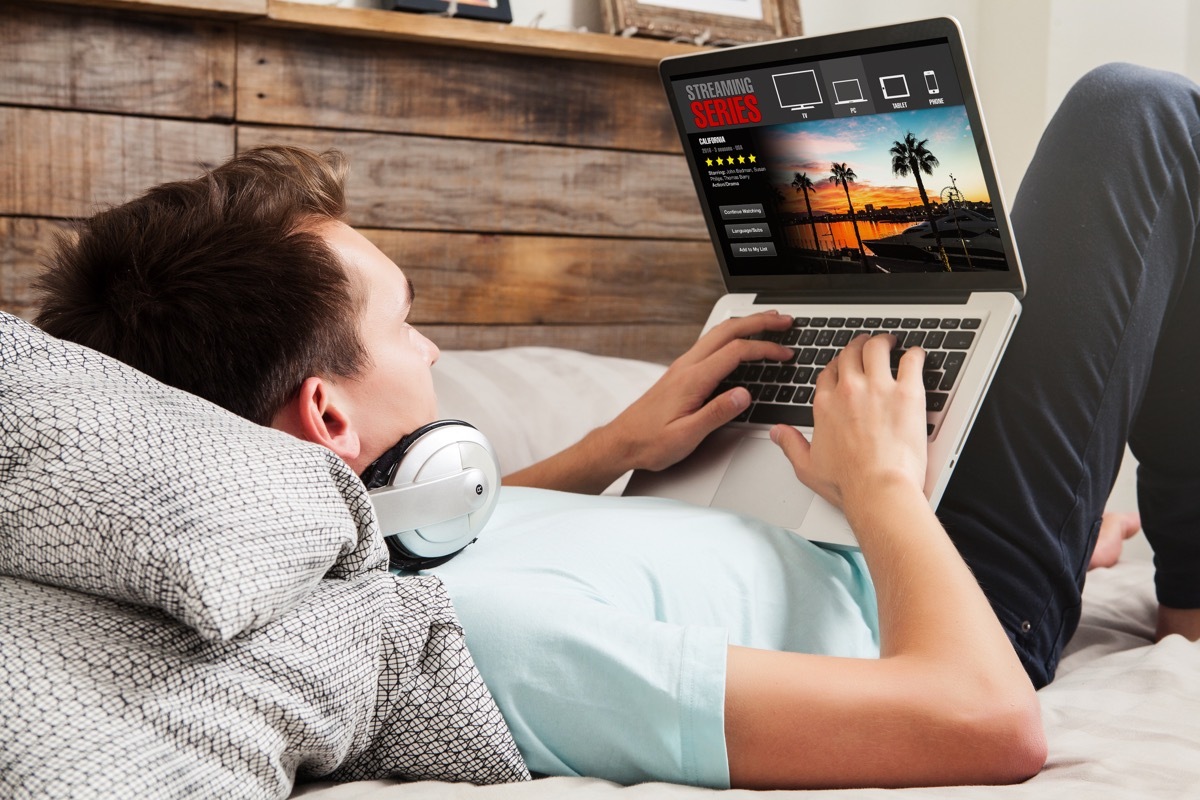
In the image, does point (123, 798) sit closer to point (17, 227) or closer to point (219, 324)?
point (219, 324)

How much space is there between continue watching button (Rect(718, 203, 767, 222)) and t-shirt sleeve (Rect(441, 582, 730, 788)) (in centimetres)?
59

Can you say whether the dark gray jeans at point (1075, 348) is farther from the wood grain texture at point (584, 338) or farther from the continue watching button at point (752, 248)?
the wood grain texture at point (584, 338)

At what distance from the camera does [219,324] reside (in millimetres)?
809

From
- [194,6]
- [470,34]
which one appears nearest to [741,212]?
[470,34]

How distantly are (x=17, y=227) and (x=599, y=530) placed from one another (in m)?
1.13

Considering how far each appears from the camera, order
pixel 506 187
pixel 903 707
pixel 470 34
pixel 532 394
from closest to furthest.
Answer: pixel 903 707 < pixel 532 394 < pixel 470 34 < pixel 506 187

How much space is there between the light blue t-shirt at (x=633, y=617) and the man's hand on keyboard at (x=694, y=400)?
130 mm

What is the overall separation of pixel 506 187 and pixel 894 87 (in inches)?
38.9

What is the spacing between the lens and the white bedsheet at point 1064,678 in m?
0.67

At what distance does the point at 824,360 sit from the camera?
1120 millimetres

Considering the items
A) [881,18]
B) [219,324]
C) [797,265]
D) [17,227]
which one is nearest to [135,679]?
[219,324]

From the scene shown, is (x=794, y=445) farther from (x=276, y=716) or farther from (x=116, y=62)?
(x=116, y=62)

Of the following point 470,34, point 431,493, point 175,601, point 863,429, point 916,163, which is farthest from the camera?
point 470,34

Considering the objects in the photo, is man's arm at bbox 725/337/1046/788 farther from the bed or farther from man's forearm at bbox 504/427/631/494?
man's forearm at bbox 504/427/631/494
